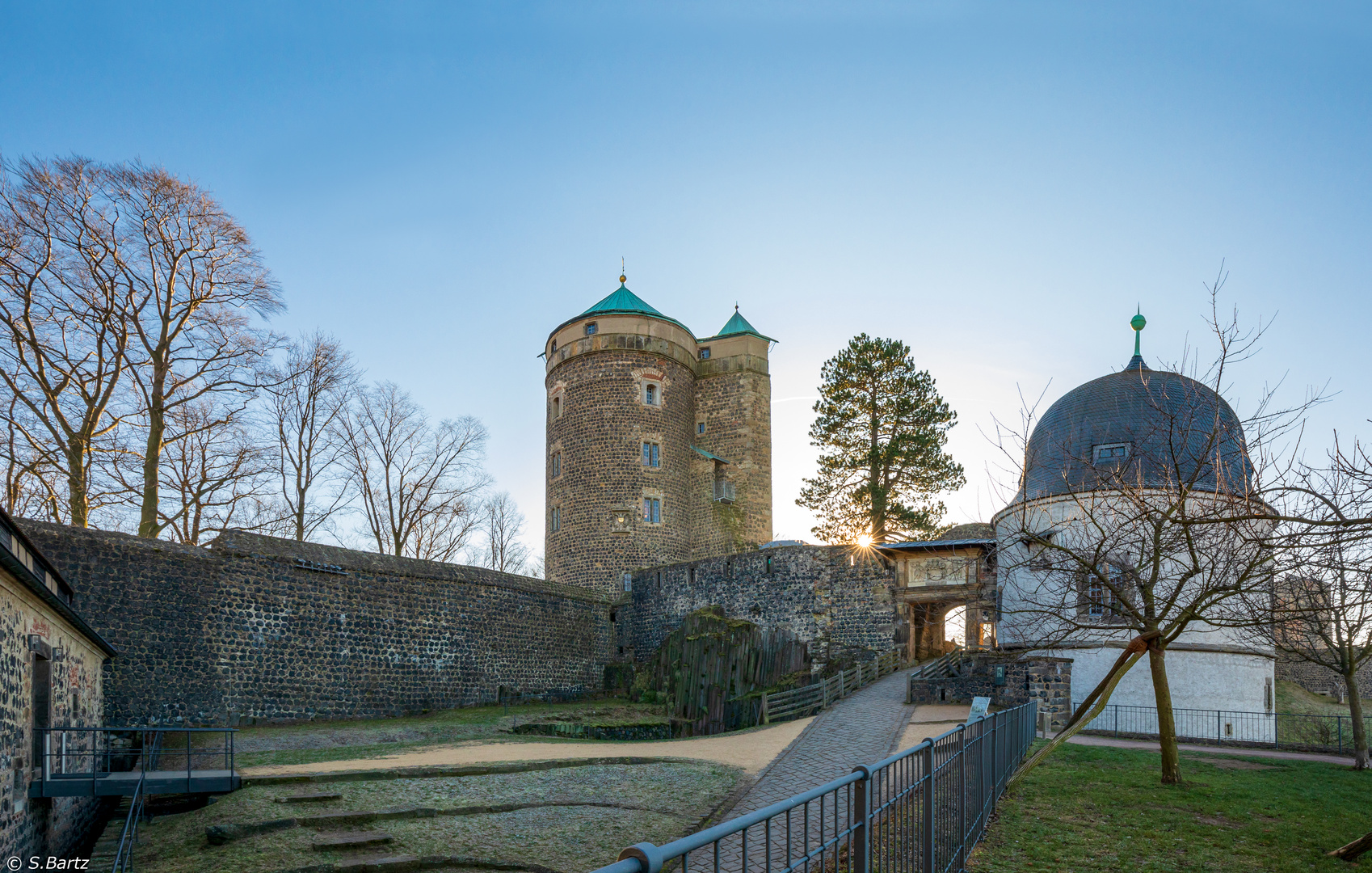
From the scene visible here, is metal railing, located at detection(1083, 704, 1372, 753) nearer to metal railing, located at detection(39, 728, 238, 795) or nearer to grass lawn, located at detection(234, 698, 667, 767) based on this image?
grass lawn, located at detection(234, 698, 667, 767)

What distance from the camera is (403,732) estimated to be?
18.2 meters

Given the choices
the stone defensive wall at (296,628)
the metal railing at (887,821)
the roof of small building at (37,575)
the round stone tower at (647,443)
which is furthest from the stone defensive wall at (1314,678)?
the roof of small building at (37,575)

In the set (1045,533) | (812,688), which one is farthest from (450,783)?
(1045,533)

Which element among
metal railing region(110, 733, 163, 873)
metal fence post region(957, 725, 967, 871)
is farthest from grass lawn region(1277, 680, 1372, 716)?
metal railing region(110, 733, 163, 873)

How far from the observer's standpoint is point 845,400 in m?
33.8

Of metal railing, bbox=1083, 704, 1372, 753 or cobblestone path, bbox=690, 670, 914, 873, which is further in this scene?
metal railing, bbox=1083, 704, 1372, 753

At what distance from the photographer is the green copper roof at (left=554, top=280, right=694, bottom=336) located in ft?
112

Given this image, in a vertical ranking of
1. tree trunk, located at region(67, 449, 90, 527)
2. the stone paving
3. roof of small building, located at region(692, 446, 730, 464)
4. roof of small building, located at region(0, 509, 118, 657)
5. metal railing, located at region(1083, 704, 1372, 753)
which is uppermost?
roof of small building, located at region(692, 446, 730, 464)

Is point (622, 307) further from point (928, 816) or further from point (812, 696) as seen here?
point (928, 816)

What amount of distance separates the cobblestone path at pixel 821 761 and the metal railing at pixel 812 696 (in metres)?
0.36

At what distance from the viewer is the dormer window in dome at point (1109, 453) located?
21203 millimetres

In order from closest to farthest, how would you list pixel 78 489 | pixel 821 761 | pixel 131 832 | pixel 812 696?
pixel 131 832 → pixel 821 761 → pixel 78 489 → pixel 812 696

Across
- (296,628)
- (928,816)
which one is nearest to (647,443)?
(296,628)

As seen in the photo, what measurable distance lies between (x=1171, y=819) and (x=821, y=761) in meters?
4.88
